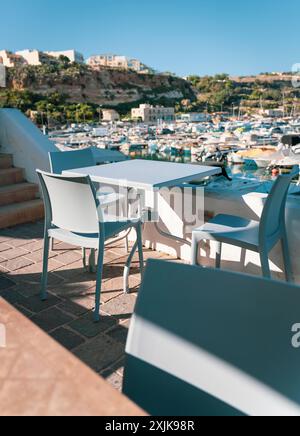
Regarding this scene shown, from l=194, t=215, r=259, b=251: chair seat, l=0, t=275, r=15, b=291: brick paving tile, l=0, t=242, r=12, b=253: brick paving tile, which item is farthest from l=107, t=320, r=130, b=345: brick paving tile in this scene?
l=0, t=242, r=12, b=253: brick paving tile

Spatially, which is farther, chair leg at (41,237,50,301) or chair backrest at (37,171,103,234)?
chair leg at (41,237,50,301)

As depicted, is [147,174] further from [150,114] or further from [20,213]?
[150,114]

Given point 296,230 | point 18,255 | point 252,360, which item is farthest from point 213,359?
point 18,255

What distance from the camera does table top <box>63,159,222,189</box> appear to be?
1973 mm

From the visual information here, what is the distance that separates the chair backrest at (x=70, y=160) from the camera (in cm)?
277

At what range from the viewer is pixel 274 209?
6.07ft

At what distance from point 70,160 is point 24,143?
1.55 meters

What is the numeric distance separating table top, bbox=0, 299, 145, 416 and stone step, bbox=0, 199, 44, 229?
3.07 metres

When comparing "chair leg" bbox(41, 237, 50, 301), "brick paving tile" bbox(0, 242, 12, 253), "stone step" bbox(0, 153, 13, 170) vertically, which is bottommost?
"brick paving tile" bbox(0, 242, 12, 253)

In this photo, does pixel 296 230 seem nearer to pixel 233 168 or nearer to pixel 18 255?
pixel 18 255
